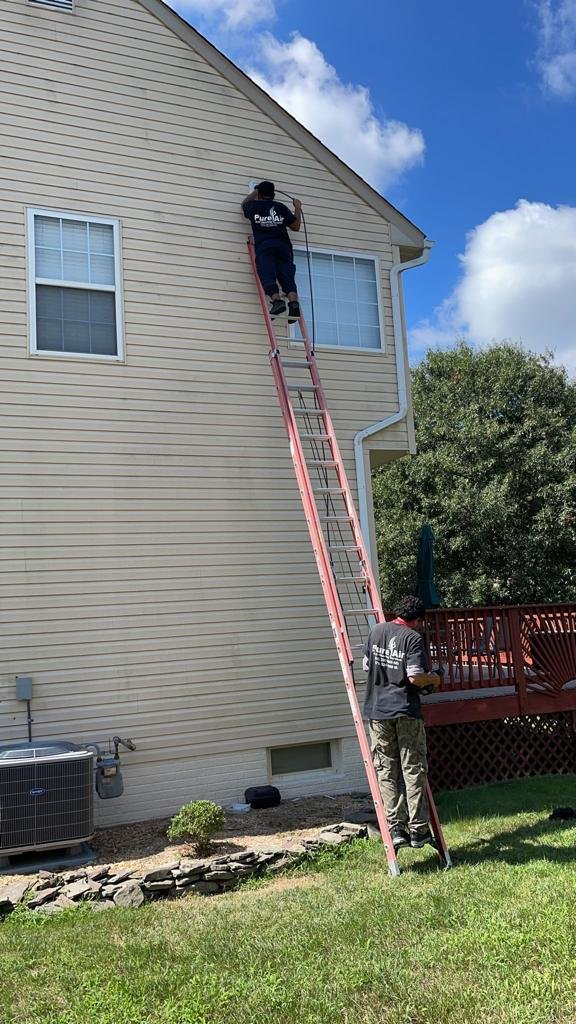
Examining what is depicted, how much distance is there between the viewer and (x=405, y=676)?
612cm

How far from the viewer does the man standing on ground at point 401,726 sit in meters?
5.99

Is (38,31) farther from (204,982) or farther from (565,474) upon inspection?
(565,474)

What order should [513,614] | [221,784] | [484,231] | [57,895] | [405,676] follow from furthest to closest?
[484,231], [513,614], [221,784], [405,676], [57,895]

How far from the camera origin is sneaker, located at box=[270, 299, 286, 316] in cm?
870

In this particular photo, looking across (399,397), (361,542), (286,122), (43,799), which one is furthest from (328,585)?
(286,122)

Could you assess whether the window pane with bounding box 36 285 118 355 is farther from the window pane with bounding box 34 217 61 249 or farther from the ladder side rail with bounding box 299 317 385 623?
the ladder side rail with bounding box 299 317 385 623

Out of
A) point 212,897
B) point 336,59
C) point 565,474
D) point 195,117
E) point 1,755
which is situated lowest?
point 212,897

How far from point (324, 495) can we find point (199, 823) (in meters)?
3.87

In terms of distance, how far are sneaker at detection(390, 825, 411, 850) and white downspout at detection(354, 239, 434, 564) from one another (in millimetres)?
3527

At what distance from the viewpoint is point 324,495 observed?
9078 millimetres

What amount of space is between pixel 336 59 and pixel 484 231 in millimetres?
21029

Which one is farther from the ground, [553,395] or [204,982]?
[553,395]

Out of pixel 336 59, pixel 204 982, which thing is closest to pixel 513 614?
pixel 204 982

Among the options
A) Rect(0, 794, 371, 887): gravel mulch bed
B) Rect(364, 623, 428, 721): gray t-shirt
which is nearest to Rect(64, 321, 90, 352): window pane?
Rect(364, 623, 428, 721): gray t-shirt
